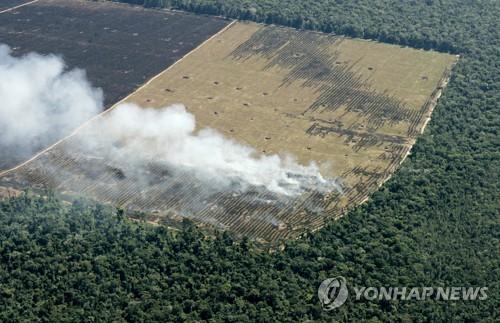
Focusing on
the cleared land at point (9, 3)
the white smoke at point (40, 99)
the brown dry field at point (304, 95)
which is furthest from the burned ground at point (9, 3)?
the brown dry field at point (304, 95)

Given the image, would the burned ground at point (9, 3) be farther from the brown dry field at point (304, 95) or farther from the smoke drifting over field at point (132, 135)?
the brown dry field at point (304, 95)

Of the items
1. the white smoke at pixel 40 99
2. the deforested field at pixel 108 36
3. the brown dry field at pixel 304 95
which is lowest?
the brown dry field at pixel 304 95

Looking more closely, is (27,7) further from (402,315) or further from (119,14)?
(402,315)

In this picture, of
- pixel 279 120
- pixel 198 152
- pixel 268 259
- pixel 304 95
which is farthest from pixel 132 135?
pixel 268 259

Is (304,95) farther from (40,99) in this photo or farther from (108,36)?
(40,99)

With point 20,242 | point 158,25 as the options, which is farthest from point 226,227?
point 158,25

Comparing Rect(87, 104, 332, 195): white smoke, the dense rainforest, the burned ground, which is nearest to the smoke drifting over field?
Rect(87, 104, 332, 195): white smoke
